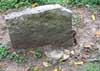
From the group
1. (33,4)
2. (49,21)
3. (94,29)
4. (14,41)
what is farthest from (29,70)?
(33,4)

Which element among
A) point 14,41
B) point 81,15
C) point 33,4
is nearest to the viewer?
point 14,41

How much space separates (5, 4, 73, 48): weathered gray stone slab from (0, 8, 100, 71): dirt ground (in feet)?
0.81

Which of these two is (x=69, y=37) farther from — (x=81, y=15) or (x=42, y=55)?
(x=81, y=15)

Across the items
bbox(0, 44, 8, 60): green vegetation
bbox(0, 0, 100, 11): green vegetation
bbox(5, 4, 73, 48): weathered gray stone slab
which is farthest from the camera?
bbox(0, 0, 100, 11): green vegetation

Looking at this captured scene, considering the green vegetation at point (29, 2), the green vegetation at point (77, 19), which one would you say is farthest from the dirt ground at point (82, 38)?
the green vegetation at point (29, 2)

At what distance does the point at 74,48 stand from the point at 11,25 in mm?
1097

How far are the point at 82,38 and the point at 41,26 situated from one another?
2.73ft

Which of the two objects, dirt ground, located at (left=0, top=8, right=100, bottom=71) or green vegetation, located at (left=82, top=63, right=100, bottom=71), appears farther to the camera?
dirt ground, located at (left=0, top=8, right=100, bottom=71)

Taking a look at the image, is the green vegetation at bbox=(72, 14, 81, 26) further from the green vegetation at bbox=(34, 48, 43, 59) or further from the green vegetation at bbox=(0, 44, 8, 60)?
the green vegetation at bbox=(0, 44, 8, 60)

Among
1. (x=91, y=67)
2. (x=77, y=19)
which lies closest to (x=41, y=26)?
(x=91, y=67)

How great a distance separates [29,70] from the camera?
147 inches

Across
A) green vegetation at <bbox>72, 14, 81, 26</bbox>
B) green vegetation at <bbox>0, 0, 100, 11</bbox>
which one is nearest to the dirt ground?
green vegetation at <bbox>72, 14, 81, 26</bbox>

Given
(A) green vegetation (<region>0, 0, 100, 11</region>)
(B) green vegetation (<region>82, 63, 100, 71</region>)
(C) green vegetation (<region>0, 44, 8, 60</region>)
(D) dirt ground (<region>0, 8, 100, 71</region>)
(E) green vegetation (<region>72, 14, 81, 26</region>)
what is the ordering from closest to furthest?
1. (B) green vegetation (<region>82, 63, 100, 71</region>)
2. (D) dirt ground (<region>0, 8, 100, 71</region>)
3. (C) green vegetation (<region>0, 44, 8, 60</region>)
4. (E) green vegetation (<region>72, 14, 81, 26</region>)
5. (A) green vegetation (<region>0, 0, 100, 11</region>)

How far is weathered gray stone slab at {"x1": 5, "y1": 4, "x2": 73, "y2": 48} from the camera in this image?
3.70 m
